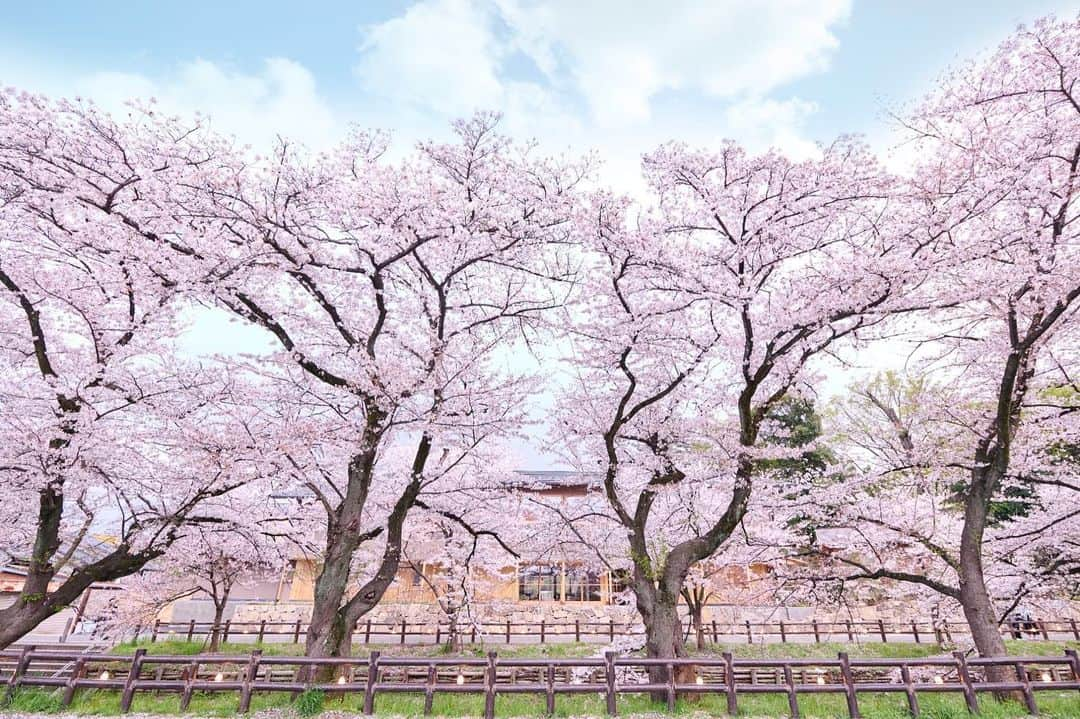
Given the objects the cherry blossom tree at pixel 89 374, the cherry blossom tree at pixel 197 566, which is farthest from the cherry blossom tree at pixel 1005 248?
the cherry blossom tree at pixel 197 566

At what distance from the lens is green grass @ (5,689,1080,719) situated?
7.00 meters

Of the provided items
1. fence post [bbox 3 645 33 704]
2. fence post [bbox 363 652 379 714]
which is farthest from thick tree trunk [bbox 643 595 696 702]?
fence post [bbox 3 645 33 704]

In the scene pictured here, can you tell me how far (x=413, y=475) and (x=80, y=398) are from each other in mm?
4887

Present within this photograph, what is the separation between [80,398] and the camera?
7.70 m

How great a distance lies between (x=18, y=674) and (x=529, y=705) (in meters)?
7.16

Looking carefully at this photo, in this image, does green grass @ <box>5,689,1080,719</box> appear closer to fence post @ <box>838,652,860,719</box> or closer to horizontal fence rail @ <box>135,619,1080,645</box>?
fence post @ <box>838,652,860,719</box>

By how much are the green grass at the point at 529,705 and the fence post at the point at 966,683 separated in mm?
109

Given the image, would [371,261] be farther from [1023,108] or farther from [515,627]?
[515,627]

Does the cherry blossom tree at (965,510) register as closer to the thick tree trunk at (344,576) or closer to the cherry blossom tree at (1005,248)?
the cherry blossom tree at (1005,248)

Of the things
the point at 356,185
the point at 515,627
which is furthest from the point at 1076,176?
the point at 515,627

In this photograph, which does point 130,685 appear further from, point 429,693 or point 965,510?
point 965,510

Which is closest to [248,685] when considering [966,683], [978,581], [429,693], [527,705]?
[429,693]

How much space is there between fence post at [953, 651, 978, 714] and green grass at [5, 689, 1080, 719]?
0.11 metres

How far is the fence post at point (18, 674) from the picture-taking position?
722cm
